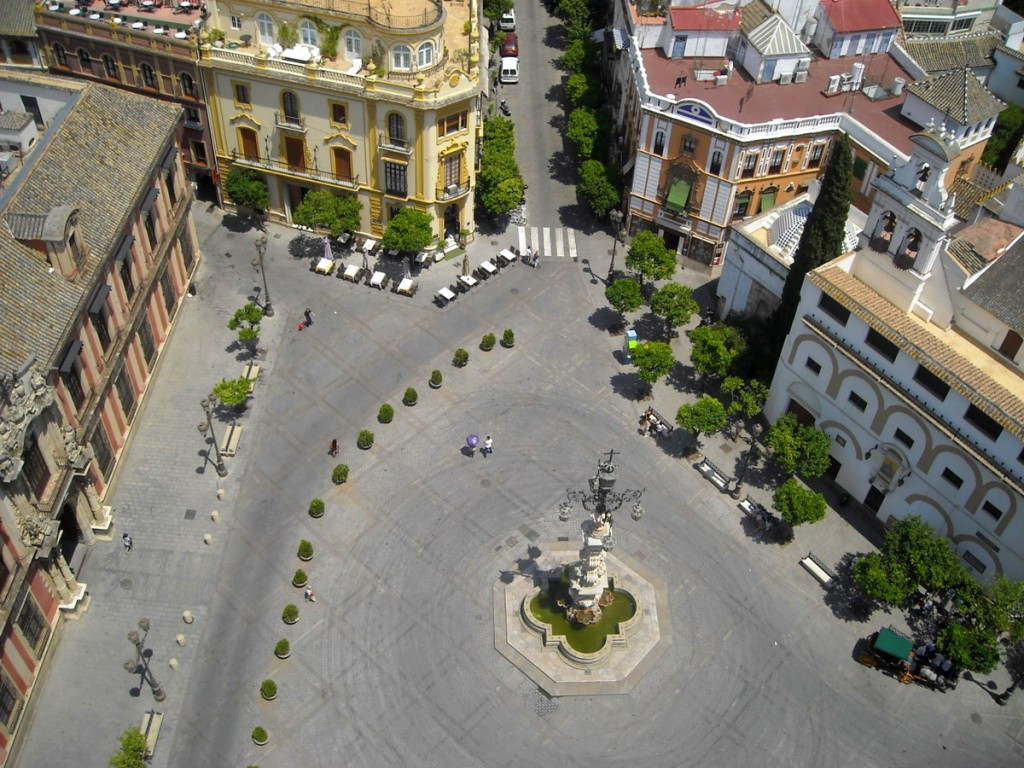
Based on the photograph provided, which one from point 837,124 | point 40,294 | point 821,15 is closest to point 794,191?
point 837,124

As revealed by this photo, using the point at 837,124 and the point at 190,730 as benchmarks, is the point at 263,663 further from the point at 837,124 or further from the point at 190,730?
the point at 837,124

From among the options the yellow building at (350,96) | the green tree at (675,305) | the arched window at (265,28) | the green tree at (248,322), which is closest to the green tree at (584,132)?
the yellow building at (350,96)

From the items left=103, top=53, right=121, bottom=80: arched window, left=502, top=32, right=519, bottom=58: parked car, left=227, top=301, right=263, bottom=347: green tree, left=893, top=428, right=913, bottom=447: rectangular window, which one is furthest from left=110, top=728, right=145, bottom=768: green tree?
left=502, top=32, right=519, bottom=58: parked car

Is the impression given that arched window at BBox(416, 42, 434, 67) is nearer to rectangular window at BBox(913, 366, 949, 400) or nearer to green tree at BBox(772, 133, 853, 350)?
green tree at BBox(772, 133, 853, 350)

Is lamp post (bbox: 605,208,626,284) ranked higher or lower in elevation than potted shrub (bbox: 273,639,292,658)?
higher

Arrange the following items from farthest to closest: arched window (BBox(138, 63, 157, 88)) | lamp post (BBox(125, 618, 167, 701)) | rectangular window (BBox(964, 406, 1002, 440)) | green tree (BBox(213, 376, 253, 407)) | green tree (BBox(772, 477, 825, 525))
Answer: arched window (BBox(138, 63, 157, 88))
green tree (BBox(213, 376, 253, 407))
green tree (BBox(772, 477, 825, 525))
rectangular window (BBox(964, 406, 1002, 440))
lamp post (BBox(125, 618, 167, 701))

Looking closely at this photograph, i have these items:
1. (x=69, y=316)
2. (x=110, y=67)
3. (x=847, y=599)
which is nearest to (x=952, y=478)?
(x=847, y=599)

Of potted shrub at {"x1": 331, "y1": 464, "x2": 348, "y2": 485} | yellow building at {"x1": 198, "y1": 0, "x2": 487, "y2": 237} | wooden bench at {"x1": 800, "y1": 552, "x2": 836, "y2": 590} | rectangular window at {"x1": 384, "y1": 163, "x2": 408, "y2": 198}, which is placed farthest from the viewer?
rectangular window at {"x1": 384, "y1": 163, "x2": 408, "y2": 198}
